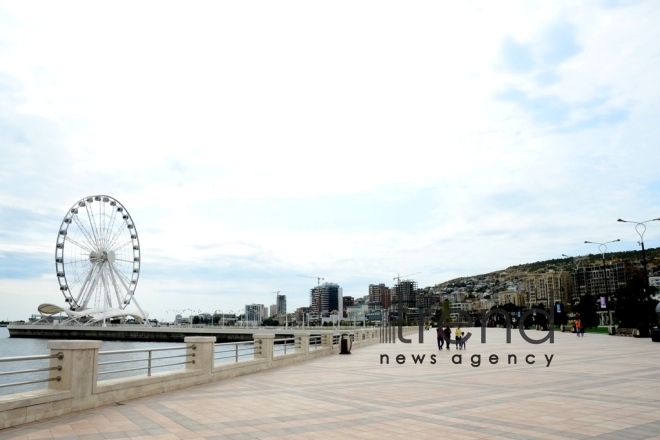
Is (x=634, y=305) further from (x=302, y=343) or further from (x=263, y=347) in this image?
(x=263, y=347)

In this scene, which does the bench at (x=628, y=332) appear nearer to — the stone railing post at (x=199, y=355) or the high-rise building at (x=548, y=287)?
the stone railing post at (x=199, y=355)

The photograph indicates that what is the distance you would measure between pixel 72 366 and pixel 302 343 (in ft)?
44.5

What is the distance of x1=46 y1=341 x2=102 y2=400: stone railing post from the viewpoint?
30.9 feet

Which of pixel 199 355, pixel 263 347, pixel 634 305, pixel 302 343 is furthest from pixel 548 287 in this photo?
pixel 199 355

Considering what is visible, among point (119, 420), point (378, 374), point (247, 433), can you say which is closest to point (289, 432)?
point (247, 433)

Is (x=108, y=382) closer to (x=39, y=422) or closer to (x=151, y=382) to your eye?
(x=151, y=382)

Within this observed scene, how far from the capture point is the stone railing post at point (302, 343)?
2216cm

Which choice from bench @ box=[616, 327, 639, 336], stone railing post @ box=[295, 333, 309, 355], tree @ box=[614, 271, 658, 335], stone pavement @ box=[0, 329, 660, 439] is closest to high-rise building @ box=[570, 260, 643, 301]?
tree @ box=[614, 271, 658, 335]

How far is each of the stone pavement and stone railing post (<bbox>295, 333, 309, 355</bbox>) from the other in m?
5.98

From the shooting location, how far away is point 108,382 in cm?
1080

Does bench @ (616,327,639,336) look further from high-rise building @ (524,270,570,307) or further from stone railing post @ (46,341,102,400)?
high-rise building @ (524,270,570,307)

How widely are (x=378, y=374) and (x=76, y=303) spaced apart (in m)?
60.8

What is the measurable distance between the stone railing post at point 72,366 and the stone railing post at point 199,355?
403 centimetres

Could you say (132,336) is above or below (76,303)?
below
